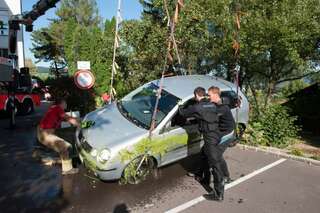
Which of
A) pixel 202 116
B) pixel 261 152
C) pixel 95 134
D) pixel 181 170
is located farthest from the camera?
pixel 261 152

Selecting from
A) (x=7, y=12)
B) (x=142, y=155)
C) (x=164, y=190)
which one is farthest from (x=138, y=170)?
(x=7, y=12)

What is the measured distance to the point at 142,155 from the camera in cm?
606

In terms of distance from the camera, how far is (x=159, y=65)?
14391 millimetres

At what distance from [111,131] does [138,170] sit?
0.86 m

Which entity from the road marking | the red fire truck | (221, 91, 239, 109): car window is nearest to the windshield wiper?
the road marking

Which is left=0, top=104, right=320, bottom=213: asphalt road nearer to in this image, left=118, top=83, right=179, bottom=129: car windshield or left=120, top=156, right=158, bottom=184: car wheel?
left=120, top=156, right=158, bottom=184: car wheel

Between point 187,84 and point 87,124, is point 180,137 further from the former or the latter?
point 87,124

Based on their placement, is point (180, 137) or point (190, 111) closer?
point (190, 111)

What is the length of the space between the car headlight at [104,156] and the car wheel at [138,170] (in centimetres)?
45

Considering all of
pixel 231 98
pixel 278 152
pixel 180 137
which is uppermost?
pixel 231 98

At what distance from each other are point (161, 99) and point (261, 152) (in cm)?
314

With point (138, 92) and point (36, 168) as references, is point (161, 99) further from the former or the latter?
point (36, 168)

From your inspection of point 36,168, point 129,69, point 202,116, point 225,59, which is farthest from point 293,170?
point 129,69

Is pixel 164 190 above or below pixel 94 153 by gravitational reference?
below
